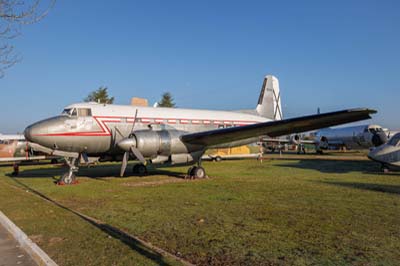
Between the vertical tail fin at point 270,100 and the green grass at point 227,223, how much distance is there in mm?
11407

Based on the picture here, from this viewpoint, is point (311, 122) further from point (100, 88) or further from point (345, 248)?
point (100, 88)

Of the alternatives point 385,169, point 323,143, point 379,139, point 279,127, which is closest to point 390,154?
point 385,169

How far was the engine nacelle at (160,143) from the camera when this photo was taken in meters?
12.9

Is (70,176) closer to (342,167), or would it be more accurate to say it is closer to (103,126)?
(103,126)

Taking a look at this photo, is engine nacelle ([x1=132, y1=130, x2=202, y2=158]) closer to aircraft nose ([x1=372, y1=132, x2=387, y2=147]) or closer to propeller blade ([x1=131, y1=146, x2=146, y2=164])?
propeller blade ([x1=131, y1=146, x2=146, y2=164])

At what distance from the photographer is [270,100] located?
22625 mm

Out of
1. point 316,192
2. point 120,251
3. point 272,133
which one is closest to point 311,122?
point 272,133

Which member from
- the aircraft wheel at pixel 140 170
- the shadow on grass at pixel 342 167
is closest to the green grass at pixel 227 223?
the shadow on grass at pixel 342 167

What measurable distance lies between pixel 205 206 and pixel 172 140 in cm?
567

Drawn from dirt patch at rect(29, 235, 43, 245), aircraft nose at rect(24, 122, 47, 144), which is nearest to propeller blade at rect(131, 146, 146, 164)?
aircraft nose at rect(24, 122, 47, 144)

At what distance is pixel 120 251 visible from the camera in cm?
480

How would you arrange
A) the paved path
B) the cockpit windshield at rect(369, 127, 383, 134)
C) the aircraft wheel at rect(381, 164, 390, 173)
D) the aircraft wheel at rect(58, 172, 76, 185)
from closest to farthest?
the paved path → the aircraft wheel at rect(58, 172, 76, 185) → the aircraft wheel at rect(381, 164, 390, 173) → the cockpit windshield at rect(369, 127, 383, 134)

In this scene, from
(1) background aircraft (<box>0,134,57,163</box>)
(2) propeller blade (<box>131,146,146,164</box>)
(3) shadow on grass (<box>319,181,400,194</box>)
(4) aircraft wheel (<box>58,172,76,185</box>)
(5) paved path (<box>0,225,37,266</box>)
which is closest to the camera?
(5) paved path (<box>0,225,37,266</box>)

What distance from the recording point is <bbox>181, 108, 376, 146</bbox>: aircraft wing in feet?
36.3
